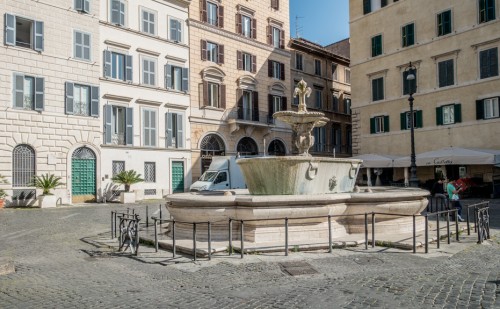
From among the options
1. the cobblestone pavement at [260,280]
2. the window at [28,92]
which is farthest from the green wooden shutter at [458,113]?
the window at [28,92]

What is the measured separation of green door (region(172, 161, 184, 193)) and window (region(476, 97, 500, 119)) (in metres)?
19.2

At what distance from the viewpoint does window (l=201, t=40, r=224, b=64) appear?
32719 mm

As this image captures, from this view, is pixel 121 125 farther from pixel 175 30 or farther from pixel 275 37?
pixel 275 37

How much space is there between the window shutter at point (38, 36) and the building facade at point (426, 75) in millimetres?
19883

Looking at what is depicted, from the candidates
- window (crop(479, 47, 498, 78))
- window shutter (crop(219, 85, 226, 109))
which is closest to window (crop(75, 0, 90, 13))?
window shutter (crop(219, 85, 226, 109))

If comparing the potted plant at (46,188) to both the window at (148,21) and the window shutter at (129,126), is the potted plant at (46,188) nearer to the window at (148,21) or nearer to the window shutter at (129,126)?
the window shutter at (129,126)

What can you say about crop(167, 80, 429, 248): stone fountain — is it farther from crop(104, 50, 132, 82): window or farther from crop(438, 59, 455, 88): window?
crop(438, 59, 455, 88): window

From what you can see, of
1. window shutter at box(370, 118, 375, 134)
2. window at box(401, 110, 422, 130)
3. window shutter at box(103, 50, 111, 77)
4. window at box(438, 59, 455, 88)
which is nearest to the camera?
window shutter at box(103, 50, 111, 77)

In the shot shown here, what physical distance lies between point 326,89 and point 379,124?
11.9 metres

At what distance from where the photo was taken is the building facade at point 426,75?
26562mm

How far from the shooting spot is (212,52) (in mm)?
33406

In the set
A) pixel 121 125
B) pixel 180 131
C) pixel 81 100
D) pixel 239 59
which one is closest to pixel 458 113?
pixel 239 59

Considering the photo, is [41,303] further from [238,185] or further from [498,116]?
[498,116]

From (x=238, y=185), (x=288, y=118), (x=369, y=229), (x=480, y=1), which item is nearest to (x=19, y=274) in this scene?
(x=369, y=229)
